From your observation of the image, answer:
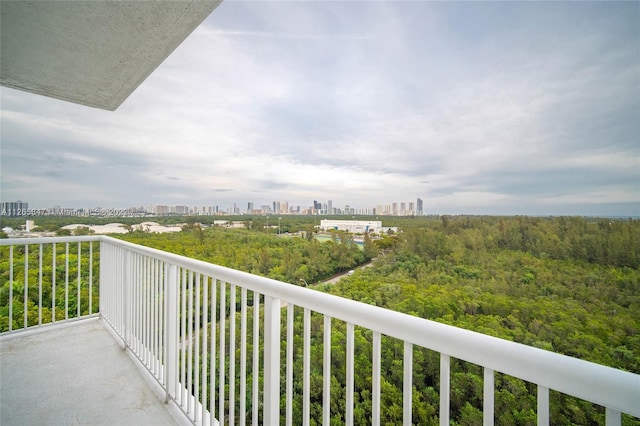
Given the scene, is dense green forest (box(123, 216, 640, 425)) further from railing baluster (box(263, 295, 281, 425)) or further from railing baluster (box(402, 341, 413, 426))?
railing baluster (box(402, 341, 413, 426))

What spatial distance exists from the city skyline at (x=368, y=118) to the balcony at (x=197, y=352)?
204 centimetres

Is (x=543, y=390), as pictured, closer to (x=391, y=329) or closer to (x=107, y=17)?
(x=391, y=329)

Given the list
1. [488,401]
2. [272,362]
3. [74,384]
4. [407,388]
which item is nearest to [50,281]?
[74,384]

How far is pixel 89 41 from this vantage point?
2055 millimetres

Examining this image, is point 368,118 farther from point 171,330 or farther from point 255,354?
point 255,354

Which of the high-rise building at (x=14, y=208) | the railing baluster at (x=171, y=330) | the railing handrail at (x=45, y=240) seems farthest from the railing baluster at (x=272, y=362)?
the high-rise building at (x=14, y=208)

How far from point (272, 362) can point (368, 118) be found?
3.79 meters

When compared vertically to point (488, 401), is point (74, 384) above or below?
below

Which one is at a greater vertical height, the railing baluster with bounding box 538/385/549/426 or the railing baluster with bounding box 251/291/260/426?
the railing baluster with bounding box 538/385/549/426

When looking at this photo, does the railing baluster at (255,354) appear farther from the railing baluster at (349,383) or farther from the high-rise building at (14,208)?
the high-rise building at (14,208)

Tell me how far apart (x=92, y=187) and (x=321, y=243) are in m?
4.39

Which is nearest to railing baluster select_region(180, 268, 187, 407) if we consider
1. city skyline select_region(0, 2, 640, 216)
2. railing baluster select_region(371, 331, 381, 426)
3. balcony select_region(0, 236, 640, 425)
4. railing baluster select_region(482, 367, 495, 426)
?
balcony select_region(0, 236, 640, 425)

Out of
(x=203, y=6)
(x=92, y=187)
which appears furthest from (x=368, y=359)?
(x=92, y=187)

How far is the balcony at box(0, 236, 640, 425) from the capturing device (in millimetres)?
596
